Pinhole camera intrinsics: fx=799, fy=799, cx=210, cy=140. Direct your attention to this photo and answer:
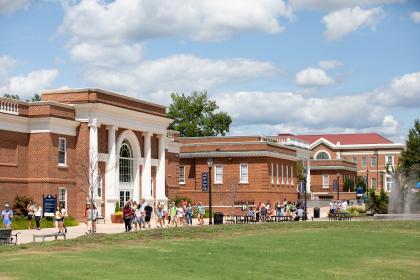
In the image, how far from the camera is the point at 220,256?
77.9 ft

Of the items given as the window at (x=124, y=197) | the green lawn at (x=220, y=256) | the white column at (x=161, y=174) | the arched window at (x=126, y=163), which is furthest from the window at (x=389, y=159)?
the green lawn at (x=220, y=256)

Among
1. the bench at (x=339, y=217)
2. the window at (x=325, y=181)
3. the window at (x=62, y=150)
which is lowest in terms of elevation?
the bench at (x=339, y=217)

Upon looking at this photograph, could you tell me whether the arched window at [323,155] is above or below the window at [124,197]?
above

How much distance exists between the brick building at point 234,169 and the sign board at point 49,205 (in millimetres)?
26730

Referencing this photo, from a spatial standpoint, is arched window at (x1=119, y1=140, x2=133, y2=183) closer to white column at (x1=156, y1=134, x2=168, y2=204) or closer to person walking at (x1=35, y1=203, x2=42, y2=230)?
white column at (x1=156, y1=134, x2=168, y2=204)

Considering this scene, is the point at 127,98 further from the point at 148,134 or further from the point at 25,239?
the point at 25,239

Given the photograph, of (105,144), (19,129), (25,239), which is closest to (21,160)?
(19,129)

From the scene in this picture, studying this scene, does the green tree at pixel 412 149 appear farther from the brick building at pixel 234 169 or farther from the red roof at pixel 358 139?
the red roof at pixel 358 139

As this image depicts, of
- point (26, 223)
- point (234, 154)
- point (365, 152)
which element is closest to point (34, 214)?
point (26, 223)

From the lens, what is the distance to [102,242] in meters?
28.5

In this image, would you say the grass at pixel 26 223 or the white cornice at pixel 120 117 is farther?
the white cornice at pixel 120 117

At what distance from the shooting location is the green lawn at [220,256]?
1923 cm

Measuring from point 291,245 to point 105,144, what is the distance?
26.5 m

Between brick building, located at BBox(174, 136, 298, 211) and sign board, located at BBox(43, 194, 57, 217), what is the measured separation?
26730 millimetres
